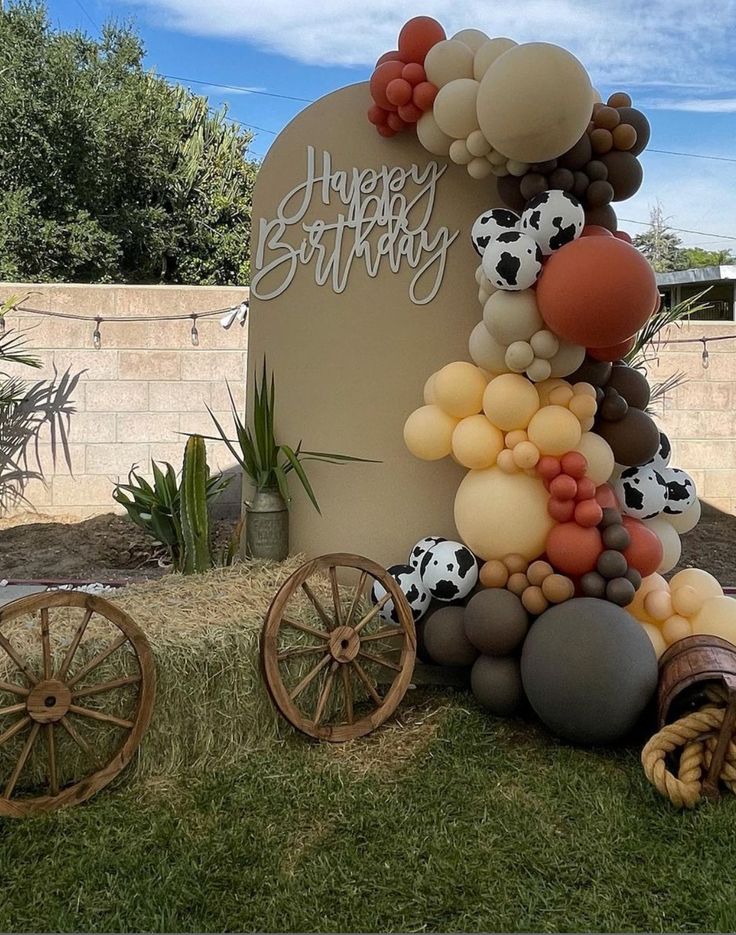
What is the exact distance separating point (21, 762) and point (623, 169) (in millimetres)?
2800

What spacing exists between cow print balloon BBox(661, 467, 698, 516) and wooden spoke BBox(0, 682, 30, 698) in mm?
2352

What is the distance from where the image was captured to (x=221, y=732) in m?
2.50

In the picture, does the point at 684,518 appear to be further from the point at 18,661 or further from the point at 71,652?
the point at 18,661

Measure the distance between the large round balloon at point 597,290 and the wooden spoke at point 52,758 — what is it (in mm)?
2050

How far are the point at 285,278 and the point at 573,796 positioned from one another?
7.82 feet

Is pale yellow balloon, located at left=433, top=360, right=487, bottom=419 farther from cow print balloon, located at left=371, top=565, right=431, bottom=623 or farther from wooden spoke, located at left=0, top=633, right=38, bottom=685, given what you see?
wooden spoke, located at left=0, top=633, right=38, bottom=685

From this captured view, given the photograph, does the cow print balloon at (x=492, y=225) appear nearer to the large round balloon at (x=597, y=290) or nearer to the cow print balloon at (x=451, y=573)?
the large round balloon at (x=597, y=290)

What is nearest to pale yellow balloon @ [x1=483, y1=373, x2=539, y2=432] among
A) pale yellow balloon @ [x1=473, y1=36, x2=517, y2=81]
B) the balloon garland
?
the balloon garland

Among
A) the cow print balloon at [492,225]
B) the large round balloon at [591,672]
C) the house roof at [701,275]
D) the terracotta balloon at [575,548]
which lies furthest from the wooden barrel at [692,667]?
the house roof at [701,275]

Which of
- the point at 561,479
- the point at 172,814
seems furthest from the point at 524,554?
the point at 172,814

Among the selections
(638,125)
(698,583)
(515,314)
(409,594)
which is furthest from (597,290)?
(409,594)

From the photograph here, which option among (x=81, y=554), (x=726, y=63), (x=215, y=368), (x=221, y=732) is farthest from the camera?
(x=215, y=368)

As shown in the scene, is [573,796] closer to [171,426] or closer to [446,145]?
[446,145]

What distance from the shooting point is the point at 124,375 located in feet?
19.8
